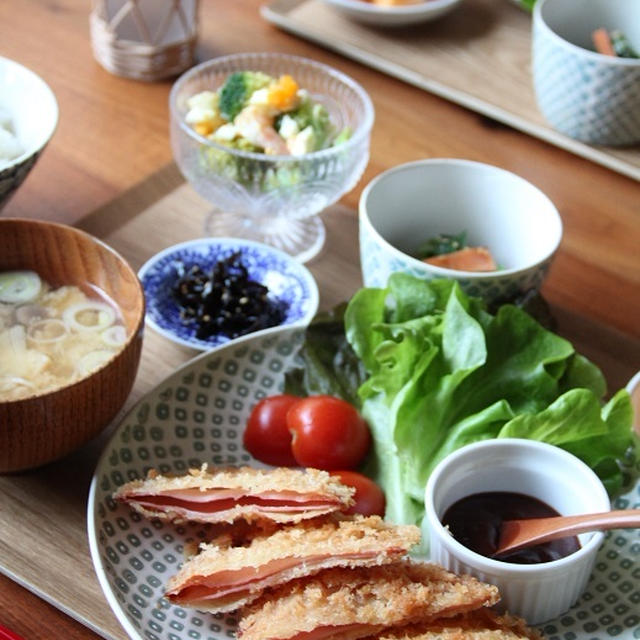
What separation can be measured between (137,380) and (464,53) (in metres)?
1.29

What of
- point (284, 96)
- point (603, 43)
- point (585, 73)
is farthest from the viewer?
point (603, 43)

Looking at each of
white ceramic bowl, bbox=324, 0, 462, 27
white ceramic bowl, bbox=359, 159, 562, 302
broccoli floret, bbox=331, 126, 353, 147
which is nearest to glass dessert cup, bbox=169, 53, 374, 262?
broccoli floret, bbox=331, 126, 353, 147

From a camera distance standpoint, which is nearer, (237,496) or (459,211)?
(237,496)

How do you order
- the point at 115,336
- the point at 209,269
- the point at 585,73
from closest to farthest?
the point at 115,336, the point at 209,269, the point at 585,73

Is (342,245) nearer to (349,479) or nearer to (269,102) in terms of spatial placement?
(269,102)

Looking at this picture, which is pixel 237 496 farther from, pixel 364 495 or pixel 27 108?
pixel 27 108

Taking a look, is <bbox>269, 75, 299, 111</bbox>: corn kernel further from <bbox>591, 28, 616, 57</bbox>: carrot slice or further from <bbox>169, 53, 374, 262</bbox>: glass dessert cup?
<bbox>591, 28, 616, 57</bbox>: carrot slice

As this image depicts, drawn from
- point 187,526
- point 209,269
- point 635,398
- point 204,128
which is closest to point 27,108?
point 204,128

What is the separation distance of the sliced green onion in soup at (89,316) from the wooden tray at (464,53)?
118 centimetres

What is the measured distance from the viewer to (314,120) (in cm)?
195

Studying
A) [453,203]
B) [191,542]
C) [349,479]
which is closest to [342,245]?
[453,203]

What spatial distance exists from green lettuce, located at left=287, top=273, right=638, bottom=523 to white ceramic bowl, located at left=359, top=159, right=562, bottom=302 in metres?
0.13

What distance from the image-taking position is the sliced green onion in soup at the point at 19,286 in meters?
1.52

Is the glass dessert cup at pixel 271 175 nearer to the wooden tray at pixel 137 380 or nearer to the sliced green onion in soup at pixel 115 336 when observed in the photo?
the wooden tray at pixel 137 380
